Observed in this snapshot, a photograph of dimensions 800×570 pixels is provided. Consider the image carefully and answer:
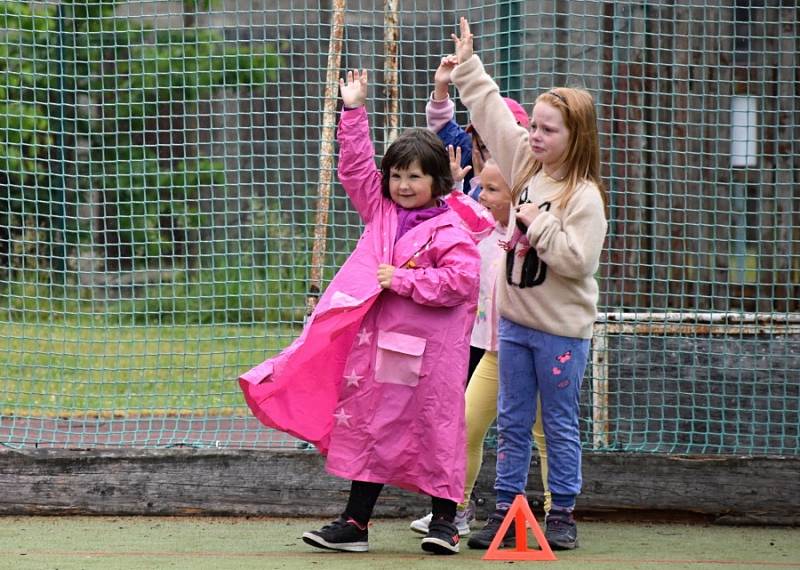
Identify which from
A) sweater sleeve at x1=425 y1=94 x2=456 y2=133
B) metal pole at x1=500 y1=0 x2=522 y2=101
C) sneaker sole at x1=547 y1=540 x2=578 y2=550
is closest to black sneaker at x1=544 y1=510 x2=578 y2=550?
sneaker sole at x1=547 y1=540 x2=578 y2=550

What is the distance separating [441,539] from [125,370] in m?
2.01

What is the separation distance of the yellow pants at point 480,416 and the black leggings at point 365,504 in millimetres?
320

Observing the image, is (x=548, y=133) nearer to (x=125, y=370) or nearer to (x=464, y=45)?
(x=464, y=45)

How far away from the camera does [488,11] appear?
5.39 m

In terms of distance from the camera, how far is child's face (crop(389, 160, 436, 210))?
3.95 m

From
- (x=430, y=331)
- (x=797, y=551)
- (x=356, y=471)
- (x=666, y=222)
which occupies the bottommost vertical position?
(x=797, y=551)

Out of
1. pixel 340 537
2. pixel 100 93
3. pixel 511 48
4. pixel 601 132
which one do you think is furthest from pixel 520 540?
pixel 100 93

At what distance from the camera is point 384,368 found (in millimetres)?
3889

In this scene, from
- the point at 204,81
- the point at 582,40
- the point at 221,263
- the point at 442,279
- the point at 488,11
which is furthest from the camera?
the point at 221,263

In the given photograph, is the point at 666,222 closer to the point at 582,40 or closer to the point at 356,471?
the point at 582,40

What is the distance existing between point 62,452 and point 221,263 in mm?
2123

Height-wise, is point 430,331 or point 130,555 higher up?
point 430,331

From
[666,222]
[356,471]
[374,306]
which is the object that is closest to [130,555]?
[356,471]

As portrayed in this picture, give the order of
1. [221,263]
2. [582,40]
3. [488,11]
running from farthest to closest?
[221,263] < [488,11] < [582,40]
